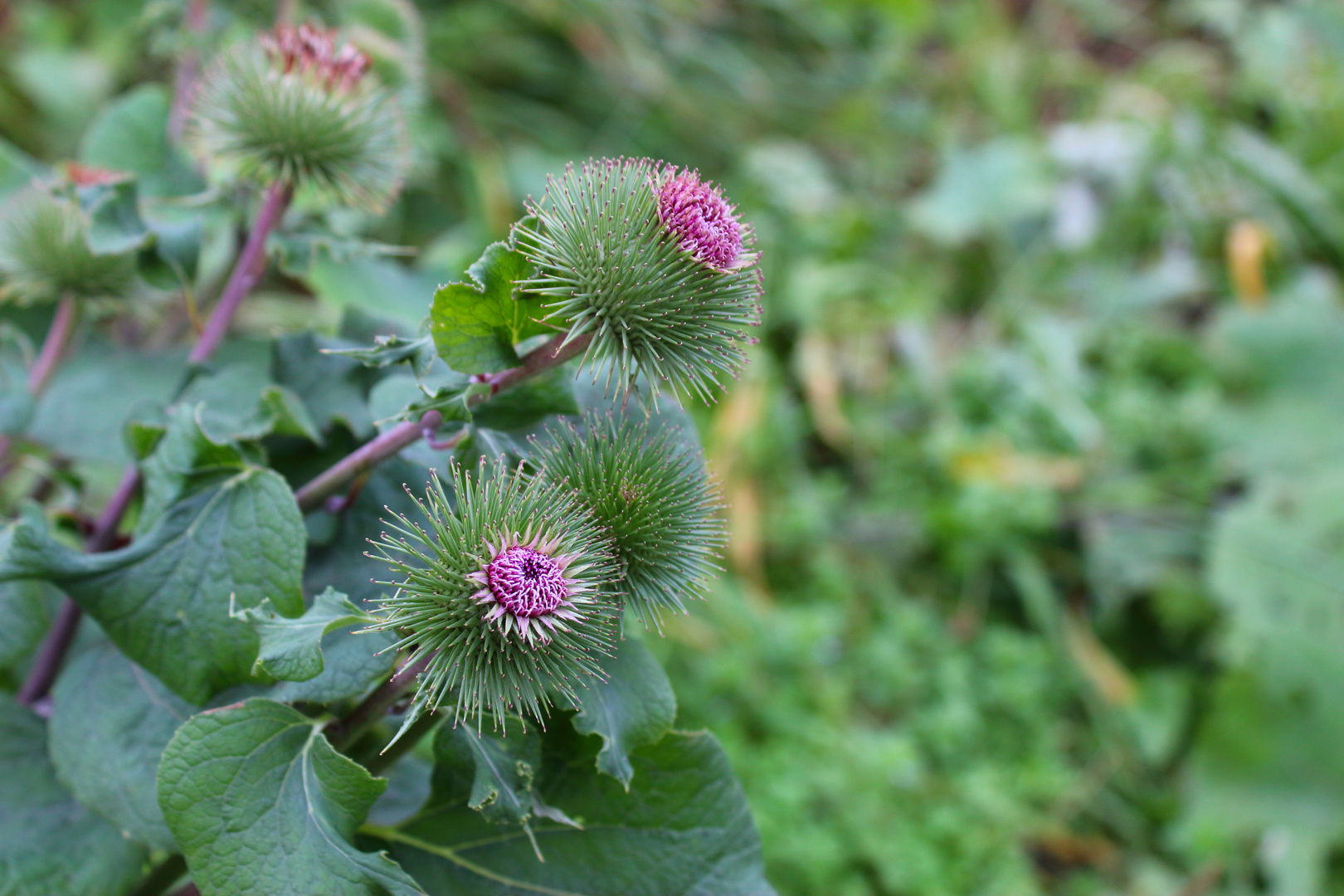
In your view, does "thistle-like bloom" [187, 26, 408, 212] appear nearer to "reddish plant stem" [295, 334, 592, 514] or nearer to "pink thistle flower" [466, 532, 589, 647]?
"reddish plant stem" [295, 334, 592, 514]

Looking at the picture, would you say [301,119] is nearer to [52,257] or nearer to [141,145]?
[52,257]

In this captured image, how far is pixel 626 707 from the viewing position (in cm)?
68

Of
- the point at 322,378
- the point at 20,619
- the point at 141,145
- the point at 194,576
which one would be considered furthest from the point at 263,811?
the point at 141,145

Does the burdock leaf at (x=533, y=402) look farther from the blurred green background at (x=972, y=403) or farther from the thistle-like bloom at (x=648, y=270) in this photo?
the blurred green background at (x=972, y=403)

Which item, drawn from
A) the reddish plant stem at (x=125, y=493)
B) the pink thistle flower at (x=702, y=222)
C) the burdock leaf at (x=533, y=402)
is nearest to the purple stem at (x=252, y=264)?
the reddish plant stem at (x=125, y=493)

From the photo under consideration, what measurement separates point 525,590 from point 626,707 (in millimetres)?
155

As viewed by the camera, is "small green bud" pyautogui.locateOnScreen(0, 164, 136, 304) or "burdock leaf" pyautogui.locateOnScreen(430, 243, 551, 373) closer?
"burdock leaf" pyautogui.locateOnScreen(430, 243, 551, 373)

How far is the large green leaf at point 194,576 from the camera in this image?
2.34ft

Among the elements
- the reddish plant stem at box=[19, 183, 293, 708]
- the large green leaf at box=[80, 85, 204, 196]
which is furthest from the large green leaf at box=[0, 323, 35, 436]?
the large green leaf at box=[80, 85, 204, 196]

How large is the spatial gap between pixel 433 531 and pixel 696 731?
274 mm

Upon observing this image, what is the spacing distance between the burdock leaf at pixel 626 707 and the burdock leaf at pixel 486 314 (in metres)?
0.24

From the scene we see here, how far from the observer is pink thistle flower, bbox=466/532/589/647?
582 millimetres

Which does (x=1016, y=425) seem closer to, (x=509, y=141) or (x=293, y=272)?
(x=509, y=141)

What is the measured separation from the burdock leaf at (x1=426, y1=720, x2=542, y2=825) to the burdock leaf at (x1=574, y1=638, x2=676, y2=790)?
0.05 meters
